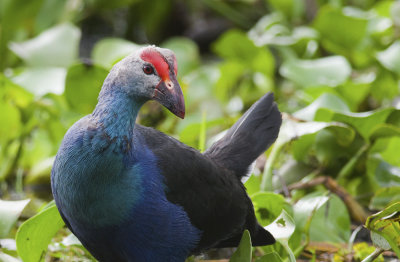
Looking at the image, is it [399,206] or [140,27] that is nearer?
[399,206]

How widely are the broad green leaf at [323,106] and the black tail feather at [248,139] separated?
0.40 meters

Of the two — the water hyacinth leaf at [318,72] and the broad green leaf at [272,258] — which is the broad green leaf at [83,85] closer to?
the water hyacinth leaf at [318,72]

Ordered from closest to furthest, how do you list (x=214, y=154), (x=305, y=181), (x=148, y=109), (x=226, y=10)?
(x=214, y=154) < (x=305, y=181) < (x=148, y=109) < (x=226, y=10)

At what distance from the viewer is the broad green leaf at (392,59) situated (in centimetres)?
323

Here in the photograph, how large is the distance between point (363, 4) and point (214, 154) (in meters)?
3.06

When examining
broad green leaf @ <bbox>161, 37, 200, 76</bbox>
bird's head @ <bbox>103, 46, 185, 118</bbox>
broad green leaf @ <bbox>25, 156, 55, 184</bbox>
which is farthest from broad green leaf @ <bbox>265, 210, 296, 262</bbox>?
broad green leaf @ <bbox>161, 37, 200, 76</bbox>

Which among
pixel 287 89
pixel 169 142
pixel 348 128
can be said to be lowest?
pixel 287 89

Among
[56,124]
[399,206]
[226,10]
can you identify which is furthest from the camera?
[226,10]

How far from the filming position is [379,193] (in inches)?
101

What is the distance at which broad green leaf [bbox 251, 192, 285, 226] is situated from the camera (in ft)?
7.41

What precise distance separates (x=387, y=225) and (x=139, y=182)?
0.70m

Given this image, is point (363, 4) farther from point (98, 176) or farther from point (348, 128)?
point (98, 176)

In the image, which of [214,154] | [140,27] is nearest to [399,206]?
[214,154]

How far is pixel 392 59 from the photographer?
326 cm
